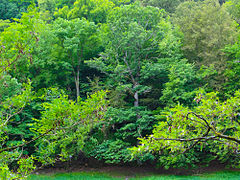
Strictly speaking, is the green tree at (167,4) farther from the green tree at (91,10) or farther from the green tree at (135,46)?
the green tree at (135,46)

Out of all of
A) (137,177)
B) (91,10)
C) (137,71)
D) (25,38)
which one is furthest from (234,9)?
(25,38)

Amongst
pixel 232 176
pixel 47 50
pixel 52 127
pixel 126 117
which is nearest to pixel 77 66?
pixel 47 50

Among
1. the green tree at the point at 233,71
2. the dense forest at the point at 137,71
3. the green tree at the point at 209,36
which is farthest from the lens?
the green tree at the point at 209,36

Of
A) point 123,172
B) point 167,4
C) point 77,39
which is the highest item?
point 167,4

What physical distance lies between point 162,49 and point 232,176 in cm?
1034

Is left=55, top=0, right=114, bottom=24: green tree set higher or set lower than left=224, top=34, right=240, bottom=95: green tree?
higher

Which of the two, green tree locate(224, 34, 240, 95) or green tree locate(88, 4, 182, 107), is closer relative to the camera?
green tree locate(224, 34, 240, 95)

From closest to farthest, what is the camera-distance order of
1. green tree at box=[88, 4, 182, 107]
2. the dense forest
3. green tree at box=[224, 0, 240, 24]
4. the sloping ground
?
1. the sloping ground
2. the dense forest
3. green tree at box=[88, 4, 182, 107]
4. green tree at box=[224, 0, 240, 24]

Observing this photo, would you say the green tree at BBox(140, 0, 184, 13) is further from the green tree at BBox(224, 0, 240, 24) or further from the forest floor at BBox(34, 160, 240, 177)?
the forest floor at BBox(34, 160, 240, 177)

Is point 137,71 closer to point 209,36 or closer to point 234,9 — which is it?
point 209,36

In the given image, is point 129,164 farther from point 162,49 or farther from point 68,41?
point 68,41

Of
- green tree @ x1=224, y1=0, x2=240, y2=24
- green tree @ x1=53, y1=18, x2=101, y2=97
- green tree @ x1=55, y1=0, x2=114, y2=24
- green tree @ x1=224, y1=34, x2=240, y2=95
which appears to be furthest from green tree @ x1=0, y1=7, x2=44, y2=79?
green tree @ x1=55, y1=0, x2=114, y2=24

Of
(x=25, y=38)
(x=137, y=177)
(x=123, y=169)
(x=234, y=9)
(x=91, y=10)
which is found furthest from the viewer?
(x=91, y=10)

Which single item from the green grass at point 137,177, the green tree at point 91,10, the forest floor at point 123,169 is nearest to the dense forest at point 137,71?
the forest floor at point 123,169
